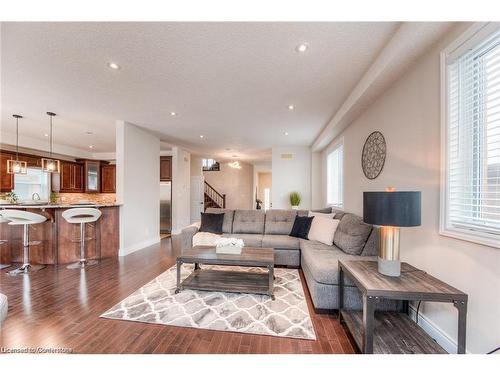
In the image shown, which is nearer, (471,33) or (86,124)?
(471,33)

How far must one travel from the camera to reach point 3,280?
296cm

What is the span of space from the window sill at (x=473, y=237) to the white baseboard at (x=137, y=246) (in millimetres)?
4987

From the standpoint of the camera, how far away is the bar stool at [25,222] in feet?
10.4

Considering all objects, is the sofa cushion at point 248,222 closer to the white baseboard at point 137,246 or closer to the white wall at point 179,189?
the white baseboard at point 137,246

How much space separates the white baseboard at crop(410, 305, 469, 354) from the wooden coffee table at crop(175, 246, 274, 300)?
4.57ft

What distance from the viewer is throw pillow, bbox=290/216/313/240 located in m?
3.76

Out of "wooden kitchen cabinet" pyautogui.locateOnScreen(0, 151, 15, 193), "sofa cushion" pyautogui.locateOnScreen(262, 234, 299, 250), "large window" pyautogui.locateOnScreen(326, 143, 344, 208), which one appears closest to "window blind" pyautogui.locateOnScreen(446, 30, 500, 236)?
"sofa cushion" pyautogui.locateOnScreen(262, 234, 299, 250)

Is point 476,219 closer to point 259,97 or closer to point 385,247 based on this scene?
point 385,247

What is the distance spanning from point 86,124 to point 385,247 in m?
5.89

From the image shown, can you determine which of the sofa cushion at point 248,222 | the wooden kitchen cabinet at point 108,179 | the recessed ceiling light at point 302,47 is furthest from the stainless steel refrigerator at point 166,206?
→ the recessed ceiling light at point 302,47

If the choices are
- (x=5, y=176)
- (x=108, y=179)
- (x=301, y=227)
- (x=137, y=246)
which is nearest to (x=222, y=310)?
(x=301, y=227)

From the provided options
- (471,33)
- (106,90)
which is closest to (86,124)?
(106,90)

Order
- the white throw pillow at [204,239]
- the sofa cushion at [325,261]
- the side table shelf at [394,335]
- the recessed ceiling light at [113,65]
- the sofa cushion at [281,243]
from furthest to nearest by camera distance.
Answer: the white throw pillow at [204,239] → the sofa cushion at [281,243] → the recessed ceiling light at [113,65] → the sofa cushion at [325,261] → the side table shelf at [394,335]

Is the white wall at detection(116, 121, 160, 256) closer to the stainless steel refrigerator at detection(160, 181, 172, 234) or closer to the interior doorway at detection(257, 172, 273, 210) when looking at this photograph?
the stainless steel refrigerator at detection(160, 181, 172, 234)
